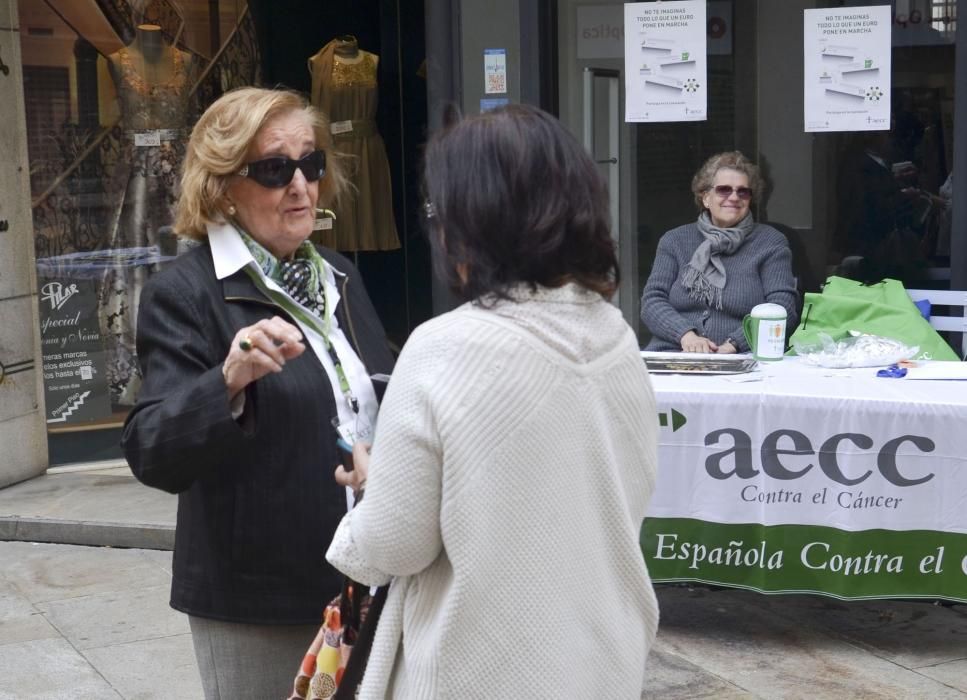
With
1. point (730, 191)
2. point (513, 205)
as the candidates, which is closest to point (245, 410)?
point (513, 205)

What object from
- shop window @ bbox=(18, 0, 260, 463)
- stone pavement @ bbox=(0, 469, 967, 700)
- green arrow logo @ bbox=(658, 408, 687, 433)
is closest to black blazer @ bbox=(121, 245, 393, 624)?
stone pavement @ bbox=(0, 469, 967, 700)

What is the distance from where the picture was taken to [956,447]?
439 cm

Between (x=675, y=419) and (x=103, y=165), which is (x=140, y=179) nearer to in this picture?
(x=103, y=165)

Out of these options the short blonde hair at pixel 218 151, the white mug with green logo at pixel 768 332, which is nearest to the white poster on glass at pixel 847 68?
the white mug with green logo at pixel 768 332

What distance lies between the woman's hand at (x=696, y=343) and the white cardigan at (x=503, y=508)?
143 inches

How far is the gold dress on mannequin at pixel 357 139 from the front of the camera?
26.2 ft

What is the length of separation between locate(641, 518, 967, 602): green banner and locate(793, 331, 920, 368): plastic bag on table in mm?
707

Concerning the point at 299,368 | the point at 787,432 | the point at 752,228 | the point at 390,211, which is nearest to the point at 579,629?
the point at 299,368

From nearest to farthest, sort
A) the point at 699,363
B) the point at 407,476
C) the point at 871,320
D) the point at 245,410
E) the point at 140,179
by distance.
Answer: the point at 407,476 → the point at 245,410 → the point at 699,363 → the point at 871,320 → the point at 140,179

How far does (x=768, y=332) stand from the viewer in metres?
5.09

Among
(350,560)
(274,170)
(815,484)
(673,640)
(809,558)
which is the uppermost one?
(274,170)

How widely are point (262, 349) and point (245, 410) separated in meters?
0.22

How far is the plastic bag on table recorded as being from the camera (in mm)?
4957

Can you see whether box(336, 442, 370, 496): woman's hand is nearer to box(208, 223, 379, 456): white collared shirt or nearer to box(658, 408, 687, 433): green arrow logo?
box(208, 223, 379, 456): white collared shirt
